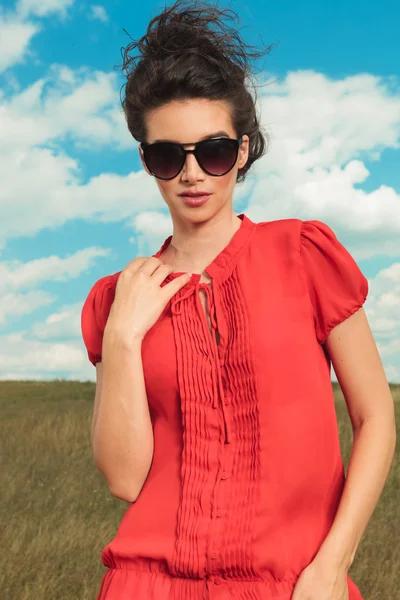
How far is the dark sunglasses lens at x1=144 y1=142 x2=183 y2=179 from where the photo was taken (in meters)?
2.90

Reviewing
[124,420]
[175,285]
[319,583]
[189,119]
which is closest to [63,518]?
[124,420]

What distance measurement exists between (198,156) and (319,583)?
1649 millimetres

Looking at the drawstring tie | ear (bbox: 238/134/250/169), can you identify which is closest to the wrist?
the drawstring tie

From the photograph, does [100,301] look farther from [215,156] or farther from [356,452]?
[356,452]

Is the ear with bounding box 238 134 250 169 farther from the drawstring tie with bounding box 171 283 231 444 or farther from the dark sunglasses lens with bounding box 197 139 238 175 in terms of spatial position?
the drawstring tie with bounding box 171 283 231 444

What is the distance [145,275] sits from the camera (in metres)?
3.05

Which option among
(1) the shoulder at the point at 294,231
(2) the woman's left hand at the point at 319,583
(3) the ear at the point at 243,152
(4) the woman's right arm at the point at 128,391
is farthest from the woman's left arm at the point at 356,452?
(3) the ear at the point at 243,152

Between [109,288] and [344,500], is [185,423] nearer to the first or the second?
[344,500]

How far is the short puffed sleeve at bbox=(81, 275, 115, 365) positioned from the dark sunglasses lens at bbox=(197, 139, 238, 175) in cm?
79

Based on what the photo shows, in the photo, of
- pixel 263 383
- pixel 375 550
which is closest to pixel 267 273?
pixel 263 383

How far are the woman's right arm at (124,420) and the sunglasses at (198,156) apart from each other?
0.71m

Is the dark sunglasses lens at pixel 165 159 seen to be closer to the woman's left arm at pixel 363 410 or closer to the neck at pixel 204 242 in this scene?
the neck at pixel 204 242

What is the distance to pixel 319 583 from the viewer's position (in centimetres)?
246

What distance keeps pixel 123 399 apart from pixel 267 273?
0.76m
